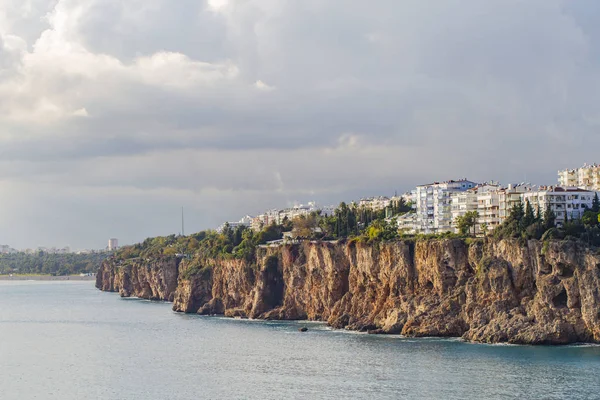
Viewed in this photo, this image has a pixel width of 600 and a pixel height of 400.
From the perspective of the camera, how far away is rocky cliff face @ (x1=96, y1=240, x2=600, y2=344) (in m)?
60.7

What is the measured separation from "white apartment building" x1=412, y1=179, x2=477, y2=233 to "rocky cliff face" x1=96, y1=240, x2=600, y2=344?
1425cm

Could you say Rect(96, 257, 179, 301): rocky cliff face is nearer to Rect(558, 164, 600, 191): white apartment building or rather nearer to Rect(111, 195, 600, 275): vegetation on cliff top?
Rect(111, 195, 600, 275): vegetation on cliff top

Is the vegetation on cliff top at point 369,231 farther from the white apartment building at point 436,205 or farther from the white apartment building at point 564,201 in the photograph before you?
the white apartment building at point 436,205

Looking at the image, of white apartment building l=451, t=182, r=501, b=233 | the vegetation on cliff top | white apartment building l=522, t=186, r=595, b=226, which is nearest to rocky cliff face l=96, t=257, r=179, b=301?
the vegetation on cliff top

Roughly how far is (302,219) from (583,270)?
55.6 metres

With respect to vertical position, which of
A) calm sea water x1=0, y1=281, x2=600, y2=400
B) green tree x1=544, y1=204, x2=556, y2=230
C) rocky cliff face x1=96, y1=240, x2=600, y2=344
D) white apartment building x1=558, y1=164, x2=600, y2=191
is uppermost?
white apartment building x1=558, y1=164, x2=600, y2=191

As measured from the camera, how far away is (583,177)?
3932 inches

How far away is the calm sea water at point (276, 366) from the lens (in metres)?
49.1

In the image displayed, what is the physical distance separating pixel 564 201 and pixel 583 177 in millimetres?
24472

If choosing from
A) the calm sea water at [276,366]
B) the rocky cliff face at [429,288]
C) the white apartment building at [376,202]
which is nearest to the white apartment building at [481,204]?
the rocky cliff face at [429,288]

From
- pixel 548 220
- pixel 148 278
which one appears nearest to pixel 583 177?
pixel 548 220

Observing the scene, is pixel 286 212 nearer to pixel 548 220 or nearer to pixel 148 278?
pixel 148 278

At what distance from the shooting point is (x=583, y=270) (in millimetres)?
60688

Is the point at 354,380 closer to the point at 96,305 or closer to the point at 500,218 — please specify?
the point at 500,218
